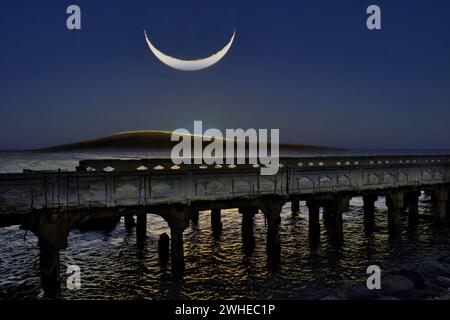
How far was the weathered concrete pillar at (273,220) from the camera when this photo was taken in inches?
579

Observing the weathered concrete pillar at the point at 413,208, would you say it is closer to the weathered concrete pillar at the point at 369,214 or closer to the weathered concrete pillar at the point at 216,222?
the weathered concrete pillar at the point at 369,214

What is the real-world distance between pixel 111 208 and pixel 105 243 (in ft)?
30.8

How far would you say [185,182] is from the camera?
12.6m

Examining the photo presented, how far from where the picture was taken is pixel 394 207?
19344mm

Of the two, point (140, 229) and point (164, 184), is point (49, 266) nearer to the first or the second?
point (164, 184)

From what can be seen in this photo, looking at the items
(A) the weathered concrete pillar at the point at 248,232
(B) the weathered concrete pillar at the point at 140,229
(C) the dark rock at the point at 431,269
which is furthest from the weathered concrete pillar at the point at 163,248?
(C) the dark rock at the point at 431,269

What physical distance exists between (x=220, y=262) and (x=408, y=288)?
801 centimetres

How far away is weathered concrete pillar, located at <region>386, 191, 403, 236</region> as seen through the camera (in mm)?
19125

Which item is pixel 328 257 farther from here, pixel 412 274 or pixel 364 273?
pixel 412 274

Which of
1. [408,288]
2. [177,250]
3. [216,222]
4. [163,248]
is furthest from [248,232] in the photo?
[408,288]

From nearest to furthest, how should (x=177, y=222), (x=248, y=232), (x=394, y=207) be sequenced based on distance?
(x=177, y=222)
(x=248, y=232)
(x=394, y=207)
